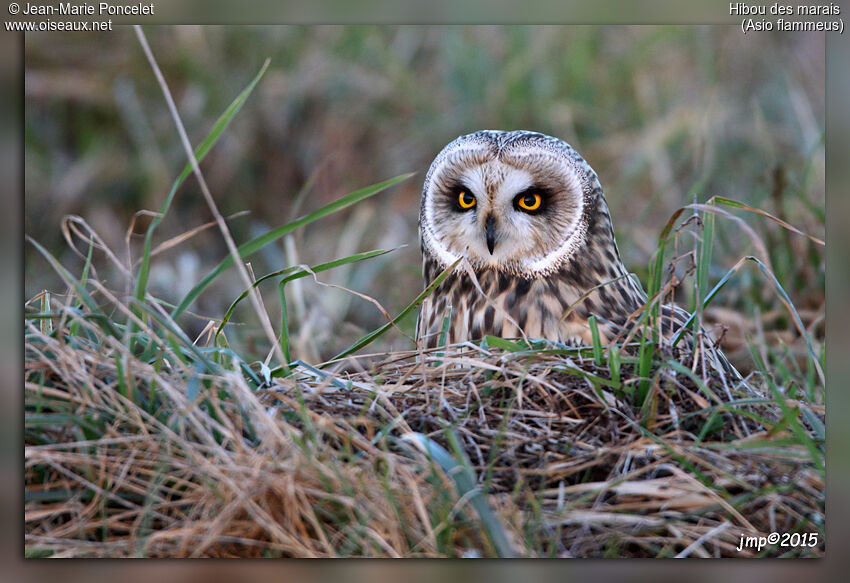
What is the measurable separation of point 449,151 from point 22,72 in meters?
1.17

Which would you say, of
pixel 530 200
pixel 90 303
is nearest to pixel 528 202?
pixel 530 200

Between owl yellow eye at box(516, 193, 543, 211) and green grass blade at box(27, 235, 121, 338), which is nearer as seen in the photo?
green grass blade at box(27, 235, 121, 338)

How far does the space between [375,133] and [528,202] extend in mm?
2039

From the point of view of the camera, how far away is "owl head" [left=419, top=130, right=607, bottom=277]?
2564 mm

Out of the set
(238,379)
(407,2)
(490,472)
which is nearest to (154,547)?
(238,379)

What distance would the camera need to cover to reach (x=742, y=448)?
202cm

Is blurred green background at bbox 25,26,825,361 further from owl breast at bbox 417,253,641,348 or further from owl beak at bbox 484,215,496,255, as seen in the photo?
owl beak at bbox 484,215,496,255

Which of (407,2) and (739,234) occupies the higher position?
(407,2)

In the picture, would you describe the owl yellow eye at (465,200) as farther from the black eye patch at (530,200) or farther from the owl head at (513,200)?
the black eye patch at (530,200)

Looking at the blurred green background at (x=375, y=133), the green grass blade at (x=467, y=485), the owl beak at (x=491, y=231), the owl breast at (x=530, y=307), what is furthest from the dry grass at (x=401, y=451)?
the blurred green background at (x=375, y=133)

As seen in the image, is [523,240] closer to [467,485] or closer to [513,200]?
[513,200]

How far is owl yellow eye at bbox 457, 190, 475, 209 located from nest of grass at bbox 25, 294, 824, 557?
0.63 meters

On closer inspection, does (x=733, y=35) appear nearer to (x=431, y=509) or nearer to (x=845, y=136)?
(x=845, y=136)

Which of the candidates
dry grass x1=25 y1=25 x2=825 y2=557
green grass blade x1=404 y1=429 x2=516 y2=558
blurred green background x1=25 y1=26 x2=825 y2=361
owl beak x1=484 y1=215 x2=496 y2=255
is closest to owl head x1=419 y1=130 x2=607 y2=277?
owl beak x1=484 y1=215 x2=496 y2=255
